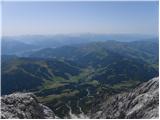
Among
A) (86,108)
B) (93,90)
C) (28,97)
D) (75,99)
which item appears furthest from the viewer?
(93,90)

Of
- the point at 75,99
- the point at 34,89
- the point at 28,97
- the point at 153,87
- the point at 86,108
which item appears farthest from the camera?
the point at 34,89

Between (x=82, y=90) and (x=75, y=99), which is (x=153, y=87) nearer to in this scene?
(x=75, y=99)

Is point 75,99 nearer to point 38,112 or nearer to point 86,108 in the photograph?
point 86,108

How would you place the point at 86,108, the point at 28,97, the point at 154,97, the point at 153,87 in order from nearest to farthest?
the point at 154,97, the point at 28,97, the point at 153,87, the point at 86,108

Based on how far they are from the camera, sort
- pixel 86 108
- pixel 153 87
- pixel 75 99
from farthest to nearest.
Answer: pixel 75 99 < pixel 86 108 < pixel 153 87

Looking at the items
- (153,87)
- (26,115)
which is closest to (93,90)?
(153,87)

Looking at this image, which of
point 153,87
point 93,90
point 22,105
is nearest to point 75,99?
point 93,90

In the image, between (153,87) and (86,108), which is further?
(86,108)

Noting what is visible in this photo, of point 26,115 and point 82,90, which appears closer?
point 26,115

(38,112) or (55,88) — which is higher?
(38,112)
